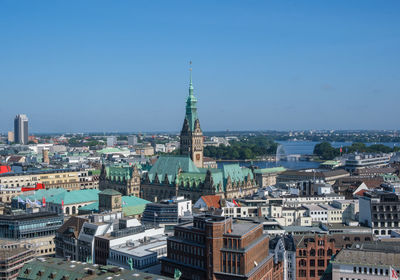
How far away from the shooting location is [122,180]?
175000 mm

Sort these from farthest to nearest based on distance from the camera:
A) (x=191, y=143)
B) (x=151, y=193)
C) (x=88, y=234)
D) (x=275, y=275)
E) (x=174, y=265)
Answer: (x=191, y=143) → (x=151, y=193) → (x=88, y=234) → (x=275, y=275) → (x=174, y=265)

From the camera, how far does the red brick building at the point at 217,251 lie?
74625mm

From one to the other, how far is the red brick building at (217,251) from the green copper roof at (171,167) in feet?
262

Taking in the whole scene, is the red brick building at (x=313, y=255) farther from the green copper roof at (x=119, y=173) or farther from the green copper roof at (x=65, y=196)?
the green copper roof at (x=119, y=173)

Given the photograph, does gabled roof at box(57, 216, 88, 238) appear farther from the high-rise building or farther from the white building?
the high-rise building

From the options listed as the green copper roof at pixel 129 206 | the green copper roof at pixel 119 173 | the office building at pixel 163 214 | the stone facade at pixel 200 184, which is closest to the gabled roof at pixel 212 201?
the stone facade at pixel 200 184

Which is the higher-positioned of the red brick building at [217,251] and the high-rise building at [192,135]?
the high-rise building at [192,135]

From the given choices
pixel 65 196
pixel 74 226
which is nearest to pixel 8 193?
pixel 65 196

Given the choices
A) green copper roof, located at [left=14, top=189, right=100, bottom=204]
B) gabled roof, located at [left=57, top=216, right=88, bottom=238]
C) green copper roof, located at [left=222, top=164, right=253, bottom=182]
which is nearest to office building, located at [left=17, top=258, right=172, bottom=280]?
gabled roof, located at [left=57, top=216, right=88, bottom=238]

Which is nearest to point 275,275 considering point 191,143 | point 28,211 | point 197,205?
point 197,205

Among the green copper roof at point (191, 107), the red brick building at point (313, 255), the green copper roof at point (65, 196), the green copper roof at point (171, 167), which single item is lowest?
the red brick building at point (313, 255)

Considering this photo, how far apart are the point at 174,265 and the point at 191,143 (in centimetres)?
9999

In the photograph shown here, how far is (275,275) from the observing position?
288ft

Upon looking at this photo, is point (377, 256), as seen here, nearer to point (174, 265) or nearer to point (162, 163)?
point (174, 265)
